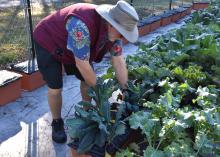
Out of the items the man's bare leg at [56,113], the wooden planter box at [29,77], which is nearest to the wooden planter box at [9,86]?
the wooden planter box at [29,77]

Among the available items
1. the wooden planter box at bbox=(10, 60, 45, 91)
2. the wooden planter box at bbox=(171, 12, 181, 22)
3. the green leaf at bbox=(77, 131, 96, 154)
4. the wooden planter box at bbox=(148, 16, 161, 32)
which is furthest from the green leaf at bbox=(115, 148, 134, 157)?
the wooden planter box at bbox=(171, 12, 181, 22)

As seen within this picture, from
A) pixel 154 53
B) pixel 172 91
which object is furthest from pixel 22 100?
pixel 172 91

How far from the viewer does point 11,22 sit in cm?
759

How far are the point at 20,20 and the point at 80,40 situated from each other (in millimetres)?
5327

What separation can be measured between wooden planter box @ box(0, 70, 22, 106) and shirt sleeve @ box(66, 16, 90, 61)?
183 centimetres

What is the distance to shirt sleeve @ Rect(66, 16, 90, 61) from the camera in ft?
8.94

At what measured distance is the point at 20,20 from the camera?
25.2 feet

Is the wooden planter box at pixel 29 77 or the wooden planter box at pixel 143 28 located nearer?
the wooden planter box at pixel 29 77

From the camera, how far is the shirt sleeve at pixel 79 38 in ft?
8.94

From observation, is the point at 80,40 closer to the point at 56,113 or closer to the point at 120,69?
the point at 120,69

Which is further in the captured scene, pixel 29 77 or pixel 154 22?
pixel 154 22

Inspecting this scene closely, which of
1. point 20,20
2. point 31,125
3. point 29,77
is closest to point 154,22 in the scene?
point 20,20

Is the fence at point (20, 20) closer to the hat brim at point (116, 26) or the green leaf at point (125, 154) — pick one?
the hat brim at point (116, 26)

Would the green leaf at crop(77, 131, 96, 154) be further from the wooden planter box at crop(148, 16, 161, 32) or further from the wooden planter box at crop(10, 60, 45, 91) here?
the wooden planter box at crop(148, 16, 161, 32)
